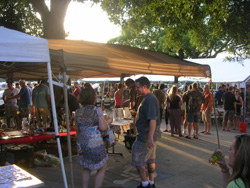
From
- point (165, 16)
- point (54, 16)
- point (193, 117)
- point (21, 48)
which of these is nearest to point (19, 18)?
point (54, 16)

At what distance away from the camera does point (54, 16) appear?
1109cm

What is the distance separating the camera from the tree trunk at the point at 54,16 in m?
11.0

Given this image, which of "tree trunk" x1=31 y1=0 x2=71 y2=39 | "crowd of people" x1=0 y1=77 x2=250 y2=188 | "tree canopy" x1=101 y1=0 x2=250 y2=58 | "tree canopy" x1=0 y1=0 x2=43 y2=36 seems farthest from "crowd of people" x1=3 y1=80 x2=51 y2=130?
"tree canopy" x1=101 y1=0 x2=250 y2=58

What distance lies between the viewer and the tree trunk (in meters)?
11.0

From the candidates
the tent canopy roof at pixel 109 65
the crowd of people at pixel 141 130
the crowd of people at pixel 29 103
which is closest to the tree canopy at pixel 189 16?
the crowd of people at pixel 141 130

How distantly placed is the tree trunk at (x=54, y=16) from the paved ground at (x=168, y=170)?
5.65 metres

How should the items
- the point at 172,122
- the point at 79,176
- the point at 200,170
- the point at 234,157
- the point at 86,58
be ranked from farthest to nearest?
the point at 172,122
the point at 200,170
the point at 79,176
the point at 86,58
the point at 234,157

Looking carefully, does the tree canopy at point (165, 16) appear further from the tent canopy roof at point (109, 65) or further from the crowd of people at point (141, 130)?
the tent canopy roof at point (109, 65)

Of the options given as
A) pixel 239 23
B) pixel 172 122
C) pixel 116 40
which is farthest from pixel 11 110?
pixel 116 40

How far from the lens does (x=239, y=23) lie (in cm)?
1209

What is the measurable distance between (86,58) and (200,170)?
357 centimetres

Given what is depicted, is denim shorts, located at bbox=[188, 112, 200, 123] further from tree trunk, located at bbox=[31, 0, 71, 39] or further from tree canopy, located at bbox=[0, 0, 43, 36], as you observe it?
tree canopy, located at bbox=[0, 0, 43, 36]

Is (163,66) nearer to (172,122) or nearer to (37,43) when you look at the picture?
(37,43)

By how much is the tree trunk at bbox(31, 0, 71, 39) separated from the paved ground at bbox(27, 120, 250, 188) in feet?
18.5
